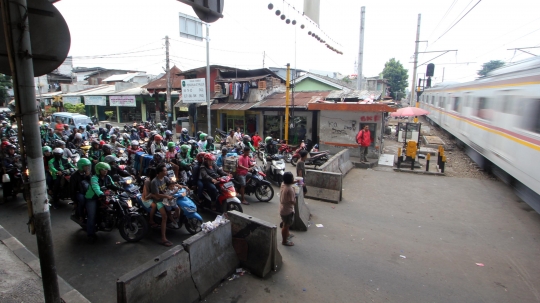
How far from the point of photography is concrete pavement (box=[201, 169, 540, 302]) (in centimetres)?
430

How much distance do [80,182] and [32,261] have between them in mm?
1473

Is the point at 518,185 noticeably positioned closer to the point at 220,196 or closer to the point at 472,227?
the point at 472,227

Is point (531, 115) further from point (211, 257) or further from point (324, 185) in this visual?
point (211, 257)

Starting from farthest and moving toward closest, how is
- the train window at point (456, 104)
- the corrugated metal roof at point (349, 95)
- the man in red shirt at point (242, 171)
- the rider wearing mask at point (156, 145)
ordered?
the corrugated metal roof at point (349, 95), the train window at point (456, 104), the rider wearing mask at point (156, 145), the man in red shirt at point (242, 171)

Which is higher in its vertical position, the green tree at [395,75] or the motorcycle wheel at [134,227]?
the green tree at [395,75]

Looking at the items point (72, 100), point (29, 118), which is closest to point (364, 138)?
point (29, 118)

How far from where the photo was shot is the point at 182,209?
18.5 feet

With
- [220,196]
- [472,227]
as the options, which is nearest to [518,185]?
[472,227]

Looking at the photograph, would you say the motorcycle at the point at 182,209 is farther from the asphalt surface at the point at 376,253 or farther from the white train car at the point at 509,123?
the white train car at the point at 509,123

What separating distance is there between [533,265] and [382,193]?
14.3 feet

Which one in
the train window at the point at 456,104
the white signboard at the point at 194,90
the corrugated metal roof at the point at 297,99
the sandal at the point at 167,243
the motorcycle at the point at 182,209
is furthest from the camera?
the white signboard at the point at 194,90

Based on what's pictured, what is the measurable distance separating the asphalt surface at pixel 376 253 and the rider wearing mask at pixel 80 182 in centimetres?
77

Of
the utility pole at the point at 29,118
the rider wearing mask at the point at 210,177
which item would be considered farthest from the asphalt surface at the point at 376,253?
the utility pole at the point at 29,118

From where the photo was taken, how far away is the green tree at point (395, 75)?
44.7 metres
